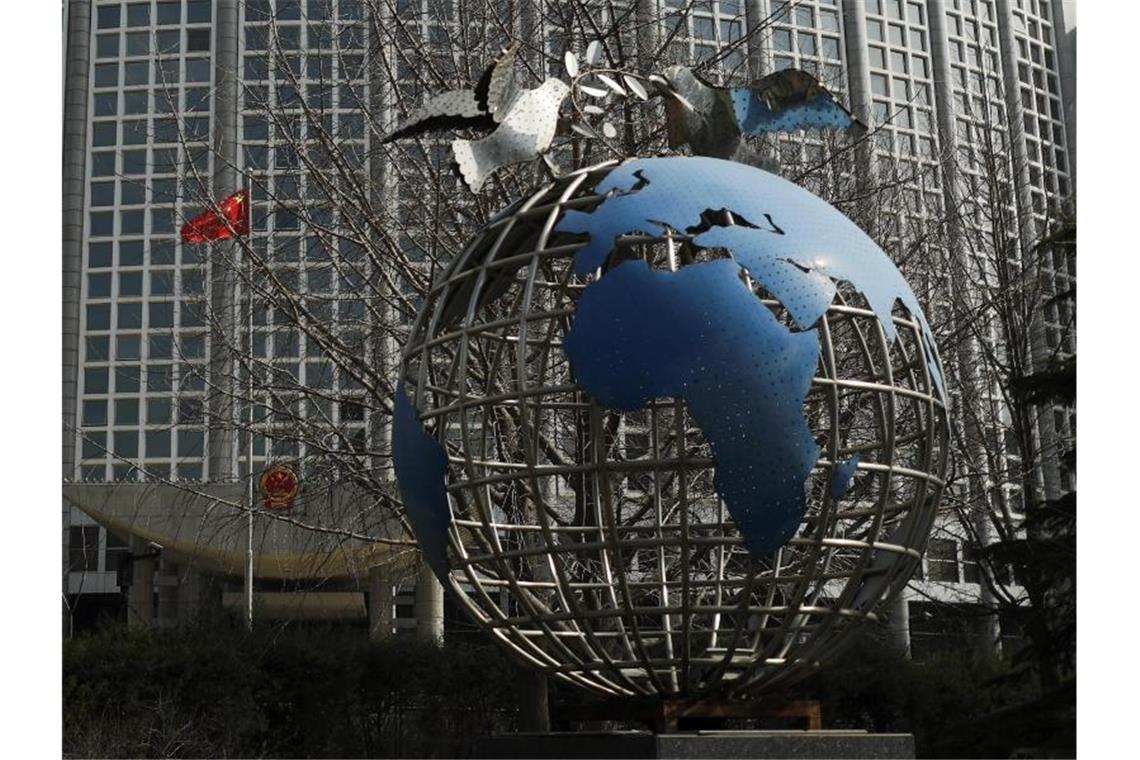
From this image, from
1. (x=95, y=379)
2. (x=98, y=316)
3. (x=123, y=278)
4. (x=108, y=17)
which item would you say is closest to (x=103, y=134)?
(x=108, y=17)

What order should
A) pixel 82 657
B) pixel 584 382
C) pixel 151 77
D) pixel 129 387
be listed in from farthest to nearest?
pixel 129 387 < pixel 151 77 < pixel 82 657 < pixel 584 382

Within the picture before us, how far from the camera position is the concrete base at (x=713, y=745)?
406cm

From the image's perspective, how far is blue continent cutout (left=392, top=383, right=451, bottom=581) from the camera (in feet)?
14.6

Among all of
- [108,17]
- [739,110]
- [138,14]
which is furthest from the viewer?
[138,14]

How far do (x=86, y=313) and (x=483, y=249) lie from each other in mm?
22797

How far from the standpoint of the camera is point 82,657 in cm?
1138

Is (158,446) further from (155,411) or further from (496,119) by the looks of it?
(496,119)

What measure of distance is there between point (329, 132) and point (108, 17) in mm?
12919

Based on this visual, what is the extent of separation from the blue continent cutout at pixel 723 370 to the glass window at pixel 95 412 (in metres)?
22.8

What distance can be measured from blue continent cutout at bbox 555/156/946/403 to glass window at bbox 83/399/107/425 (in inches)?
886

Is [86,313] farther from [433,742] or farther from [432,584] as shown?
[433,742]

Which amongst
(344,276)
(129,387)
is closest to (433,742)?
(344,276)

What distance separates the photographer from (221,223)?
35.1 ft

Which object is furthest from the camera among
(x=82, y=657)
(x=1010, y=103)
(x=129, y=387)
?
(x=129, y=387)
